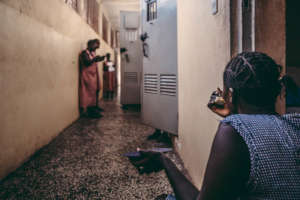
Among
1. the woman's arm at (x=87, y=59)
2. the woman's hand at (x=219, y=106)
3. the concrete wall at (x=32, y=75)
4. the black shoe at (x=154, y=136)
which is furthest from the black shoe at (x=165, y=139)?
the woman's arm at (x=87, y=59)

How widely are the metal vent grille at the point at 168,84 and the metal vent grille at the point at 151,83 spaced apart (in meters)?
0.13

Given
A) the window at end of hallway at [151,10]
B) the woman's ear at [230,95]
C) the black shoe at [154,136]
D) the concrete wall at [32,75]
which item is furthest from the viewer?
the black shoe at [154,136]

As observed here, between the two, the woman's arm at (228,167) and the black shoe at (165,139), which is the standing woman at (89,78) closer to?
the black shoe at (165,139)

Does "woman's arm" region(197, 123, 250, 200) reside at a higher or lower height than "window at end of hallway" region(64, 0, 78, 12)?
lower

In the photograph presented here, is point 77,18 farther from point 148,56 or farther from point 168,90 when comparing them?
point 168,90

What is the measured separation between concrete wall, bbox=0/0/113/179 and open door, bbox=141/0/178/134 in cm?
126

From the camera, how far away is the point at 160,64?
9.08 feet

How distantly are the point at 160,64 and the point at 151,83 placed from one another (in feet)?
1.03

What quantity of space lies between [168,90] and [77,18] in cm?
283

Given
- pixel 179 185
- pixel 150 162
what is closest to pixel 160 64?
pixel 150 162

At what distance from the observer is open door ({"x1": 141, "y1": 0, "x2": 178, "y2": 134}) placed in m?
2.56

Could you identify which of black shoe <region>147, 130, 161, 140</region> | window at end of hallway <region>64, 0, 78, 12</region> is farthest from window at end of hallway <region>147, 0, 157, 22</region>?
window at end of hallway <region>64, 0, 78, 12</region>

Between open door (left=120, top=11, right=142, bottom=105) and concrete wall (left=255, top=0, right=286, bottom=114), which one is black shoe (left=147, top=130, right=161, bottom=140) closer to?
concrete wall (left=255, top=0, right=286, bottom=114)

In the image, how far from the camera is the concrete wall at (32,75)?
1961 mm
